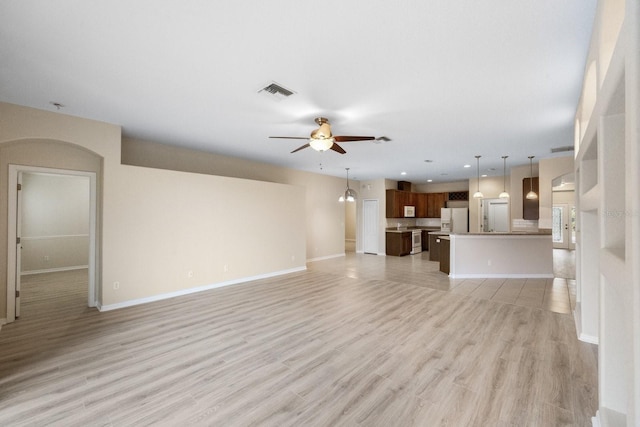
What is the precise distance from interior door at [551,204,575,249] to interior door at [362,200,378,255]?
7144mm

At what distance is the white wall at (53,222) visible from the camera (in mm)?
6875

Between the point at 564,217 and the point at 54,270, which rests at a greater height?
the point at 564,217

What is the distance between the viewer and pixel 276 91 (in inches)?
127

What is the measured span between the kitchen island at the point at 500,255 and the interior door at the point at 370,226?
13.5 ft

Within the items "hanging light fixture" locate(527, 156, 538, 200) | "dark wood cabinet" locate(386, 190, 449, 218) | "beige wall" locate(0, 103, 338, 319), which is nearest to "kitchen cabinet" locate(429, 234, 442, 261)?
"dark wood cabinet" locate(386, 190, 449, 218)

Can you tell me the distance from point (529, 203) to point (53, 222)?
13.3 m

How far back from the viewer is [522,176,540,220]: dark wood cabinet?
7742 mm

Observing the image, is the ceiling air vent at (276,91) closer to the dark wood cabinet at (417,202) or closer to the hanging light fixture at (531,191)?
the hanging light fixture at (531,191)

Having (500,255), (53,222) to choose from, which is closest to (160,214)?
(53,222)

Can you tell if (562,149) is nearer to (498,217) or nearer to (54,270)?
(498,217)

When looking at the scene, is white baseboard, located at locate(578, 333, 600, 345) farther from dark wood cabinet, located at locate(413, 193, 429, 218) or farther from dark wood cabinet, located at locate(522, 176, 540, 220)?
dark wood cabinet, located at locate(413, 193, 429, 218)

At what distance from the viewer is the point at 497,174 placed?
9172mm

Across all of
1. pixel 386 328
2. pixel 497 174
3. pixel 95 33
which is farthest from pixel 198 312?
pixel 497 174

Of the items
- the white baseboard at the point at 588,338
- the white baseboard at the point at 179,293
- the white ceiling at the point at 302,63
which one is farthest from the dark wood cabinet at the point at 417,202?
the white baseboard at the point at 588,338
